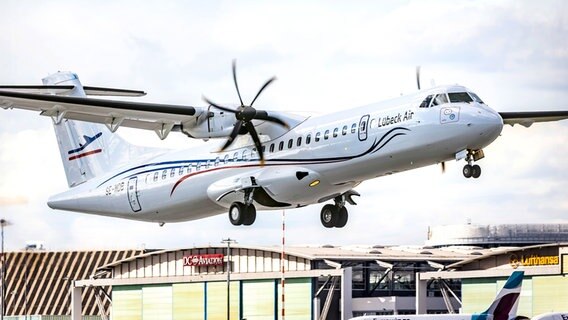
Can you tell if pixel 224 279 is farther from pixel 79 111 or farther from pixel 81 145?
pixel 79 111

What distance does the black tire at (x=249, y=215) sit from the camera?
A: 39969mm

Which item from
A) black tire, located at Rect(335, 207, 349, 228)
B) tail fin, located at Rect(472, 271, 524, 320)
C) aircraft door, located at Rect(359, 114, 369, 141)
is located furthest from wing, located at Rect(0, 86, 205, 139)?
tail fin, located at Rect(472, 271, 524, 320)

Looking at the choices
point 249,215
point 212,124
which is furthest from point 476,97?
point 212,124

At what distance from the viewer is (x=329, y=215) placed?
42125 millimetres

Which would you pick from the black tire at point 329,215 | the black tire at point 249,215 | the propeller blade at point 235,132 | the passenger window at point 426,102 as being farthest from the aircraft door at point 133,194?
the passenger window at point 426,102

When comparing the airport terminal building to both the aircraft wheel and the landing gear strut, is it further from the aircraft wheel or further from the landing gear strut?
the aircraft wheel

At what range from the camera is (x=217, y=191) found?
134 feet

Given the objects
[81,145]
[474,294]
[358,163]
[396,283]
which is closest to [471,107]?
[358,163]

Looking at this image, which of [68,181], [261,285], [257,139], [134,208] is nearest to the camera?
[257,139]

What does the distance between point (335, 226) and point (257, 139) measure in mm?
4739

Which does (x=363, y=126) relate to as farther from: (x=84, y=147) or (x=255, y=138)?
(x=84, y=147)

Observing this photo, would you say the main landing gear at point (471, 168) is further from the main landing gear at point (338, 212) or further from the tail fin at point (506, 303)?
the tail fin at point (506, 303)

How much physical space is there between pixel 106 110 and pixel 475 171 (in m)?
13.1

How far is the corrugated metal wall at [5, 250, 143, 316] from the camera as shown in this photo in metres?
109
